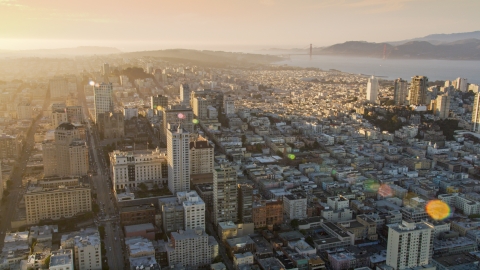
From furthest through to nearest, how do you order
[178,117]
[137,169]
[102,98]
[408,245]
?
[102,98]
[178,117]
[137,169]
[408,245]

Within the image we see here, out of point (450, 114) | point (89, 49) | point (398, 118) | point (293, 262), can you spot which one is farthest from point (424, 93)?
point (89, 49)

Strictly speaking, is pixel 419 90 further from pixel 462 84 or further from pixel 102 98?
pixel 102 98

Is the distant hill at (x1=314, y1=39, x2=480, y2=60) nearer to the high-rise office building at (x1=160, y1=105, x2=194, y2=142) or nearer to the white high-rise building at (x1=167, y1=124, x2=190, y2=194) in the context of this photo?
the high-rise office building at (x1=160, y1=105, x2=194, y2=142)

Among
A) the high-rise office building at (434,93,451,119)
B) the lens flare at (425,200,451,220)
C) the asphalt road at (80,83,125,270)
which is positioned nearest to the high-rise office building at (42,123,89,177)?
the asphalt road at (80,83,125,270)

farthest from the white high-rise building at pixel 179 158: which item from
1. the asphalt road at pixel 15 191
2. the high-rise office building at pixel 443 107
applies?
the high-rise office building at pixel 443 107

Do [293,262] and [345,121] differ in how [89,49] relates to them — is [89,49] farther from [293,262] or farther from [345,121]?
[293,262]

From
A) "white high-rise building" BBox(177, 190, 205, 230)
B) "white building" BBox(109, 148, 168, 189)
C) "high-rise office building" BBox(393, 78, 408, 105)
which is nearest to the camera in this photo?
"white high-rise building" BBox(177, 190, 205, 230)

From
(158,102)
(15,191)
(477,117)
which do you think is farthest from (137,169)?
(477,117)

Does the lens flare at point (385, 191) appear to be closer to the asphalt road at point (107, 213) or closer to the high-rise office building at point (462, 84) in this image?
the asphalt road at point (107, 213)
